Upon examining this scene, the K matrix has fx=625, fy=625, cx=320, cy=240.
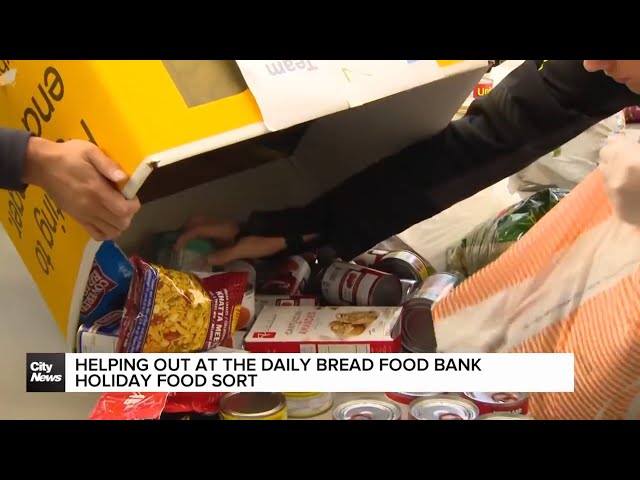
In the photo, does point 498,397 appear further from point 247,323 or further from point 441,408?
point 247,323

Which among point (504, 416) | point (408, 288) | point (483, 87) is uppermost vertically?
point (483, 87)

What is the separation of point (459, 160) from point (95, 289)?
23.6 inches

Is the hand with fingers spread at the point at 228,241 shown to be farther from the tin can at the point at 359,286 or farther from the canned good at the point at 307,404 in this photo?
the canned good at the point at 307,404

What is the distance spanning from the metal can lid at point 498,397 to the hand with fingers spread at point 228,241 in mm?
408

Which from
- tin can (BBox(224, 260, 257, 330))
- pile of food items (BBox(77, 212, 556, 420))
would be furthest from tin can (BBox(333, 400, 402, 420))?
tin can (BBox(224, 260, 257, 330))

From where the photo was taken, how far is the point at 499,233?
0.95 m

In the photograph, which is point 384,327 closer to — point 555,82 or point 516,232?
point 516,232

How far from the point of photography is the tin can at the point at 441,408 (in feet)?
2.64

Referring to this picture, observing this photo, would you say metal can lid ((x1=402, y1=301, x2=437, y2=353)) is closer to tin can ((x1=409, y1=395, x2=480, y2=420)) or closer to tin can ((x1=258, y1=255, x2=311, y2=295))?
tin can ((x1=409, y1=395, x2=480, y2=420))

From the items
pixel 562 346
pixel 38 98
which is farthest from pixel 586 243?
pixel 38 98

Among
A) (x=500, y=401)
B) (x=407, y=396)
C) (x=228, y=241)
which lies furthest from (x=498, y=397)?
(x=228, y=241)

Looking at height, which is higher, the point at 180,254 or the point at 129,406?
the point at 180,254

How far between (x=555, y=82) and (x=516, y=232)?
0.21m
